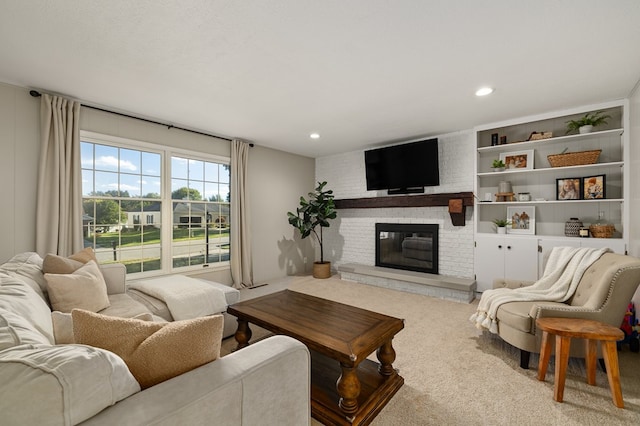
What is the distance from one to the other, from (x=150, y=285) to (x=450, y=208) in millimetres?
3880

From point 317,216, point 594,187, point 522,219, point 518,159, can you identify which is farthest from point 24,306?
point 594,187

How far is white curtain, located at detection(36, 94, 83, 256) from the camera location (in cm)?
283

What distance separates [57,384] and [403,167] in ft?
15.3

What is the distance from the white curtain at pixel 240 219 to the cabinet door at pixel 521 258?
377 centimetres

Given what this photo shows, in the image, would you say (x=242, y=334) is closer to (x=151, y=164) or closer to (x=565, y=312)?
(x=565, y=312)

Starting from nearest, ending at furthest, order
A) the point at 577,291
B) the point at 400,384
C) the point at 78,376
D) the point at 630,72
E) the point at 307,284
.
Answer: the point at 78,376 < the point at 400,384 < the point at 577,291 < the point at 630,72 < the point at 307,284

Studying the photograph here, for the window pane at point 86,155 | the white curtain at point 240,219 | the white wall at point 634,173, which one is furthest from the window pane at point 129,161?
the white wall at point 634,173

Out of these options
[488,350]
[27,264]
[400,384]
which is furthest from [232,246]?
[488,350]

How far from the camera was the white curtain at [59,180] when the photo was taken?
9.30 ft

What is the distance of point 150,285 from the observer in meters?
2.68

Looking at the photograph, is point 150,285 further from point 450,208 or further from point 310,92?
point 450,208

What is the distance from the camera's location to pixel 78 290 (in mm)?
1997

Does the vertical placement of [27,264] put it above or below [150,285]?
above

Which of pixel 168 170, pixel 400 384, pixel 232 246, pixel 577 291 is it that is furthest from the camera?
pixel 232 246
